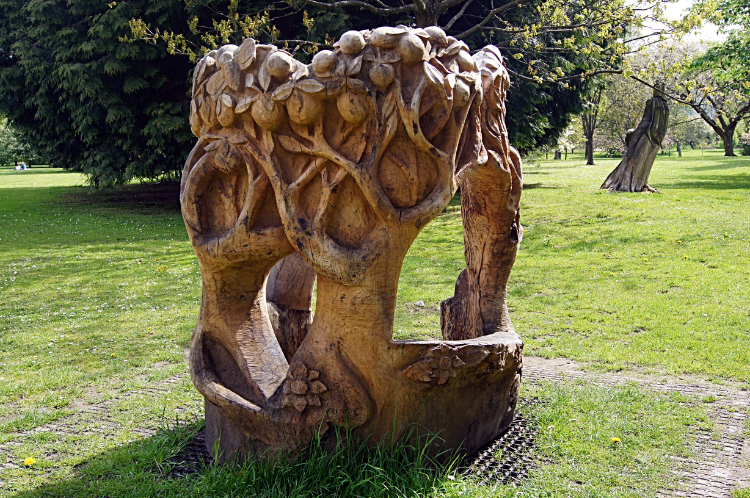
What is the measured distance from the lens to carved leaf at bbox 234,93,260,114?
3.63 m

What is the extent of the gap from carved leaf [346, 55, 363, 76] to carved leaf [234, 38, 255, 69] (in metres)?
0.58

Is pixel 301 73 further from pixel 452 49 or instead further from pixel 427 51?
pixel 452 49

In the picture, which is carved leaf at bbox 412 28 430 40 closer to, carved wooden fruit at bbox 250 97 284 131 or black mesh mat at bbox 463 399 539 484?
carved wooden fruit at bbox 250 97 284 131

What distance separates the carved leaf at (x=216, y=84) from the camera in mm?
3768

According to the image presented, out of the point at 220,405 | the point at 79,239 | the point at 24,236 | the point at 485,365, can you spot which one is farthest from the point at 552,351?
the point at 24,236

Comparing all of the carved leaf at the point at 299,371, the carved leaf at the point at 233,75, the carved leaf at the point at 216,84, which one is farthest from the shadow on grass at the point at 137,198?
the carved leaf at the point at 299,371

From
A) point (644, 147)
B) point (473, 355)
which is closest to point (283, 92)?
point (473, 355)

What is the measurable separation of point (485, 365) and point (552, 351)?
297 centimetres

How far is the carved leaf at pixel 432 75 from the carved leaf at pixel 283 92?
0.73 metres

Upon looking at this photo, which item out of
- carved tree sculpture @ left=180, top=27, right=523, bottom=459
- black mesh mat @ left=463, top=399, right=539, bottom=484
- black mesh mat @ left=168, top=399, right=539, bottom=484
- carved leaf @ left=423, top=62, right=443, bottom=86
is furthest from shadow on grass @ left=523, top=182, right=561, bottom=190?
carved leaf @ left=423, top=62, right=443, bottom=86

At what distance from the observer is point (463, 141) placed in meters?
3.94

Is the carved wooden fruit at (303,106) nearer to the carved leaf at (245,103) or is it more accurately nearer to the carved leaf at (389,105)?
the carved leaf at (245,103)

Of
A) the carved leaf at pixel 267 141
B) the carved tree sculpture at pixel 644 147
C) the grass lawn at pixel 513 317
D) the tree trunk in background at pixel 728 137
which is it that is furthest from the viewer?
the tree trunk in background at pixel 728 137

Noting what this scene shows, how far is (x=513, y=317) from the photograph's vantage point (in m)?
7.93
